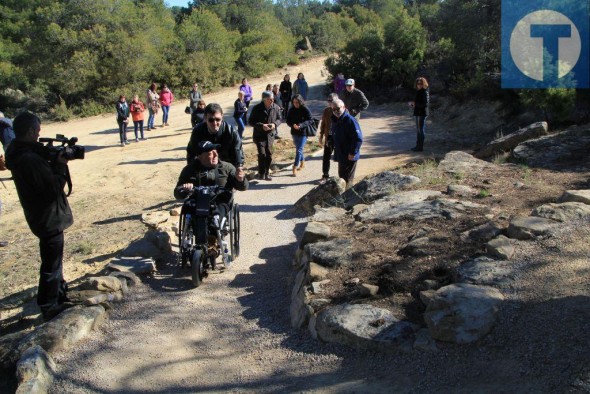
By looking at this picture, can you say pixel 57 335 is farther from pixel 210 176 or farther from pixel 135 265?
pixel 210 176

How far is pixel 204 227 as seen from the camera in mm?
5551

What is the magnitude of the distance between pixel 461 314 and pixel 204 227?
2.70 meters

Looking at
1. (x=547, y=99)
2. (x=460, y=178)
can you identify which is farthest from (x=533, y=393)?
(x=547, y=99)

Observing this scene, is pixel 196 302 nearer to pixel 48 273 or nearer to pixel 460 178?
pixel 48 273

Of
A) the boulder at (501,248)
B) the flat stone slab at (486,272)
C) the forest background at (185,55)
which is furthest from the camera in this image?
the forest background at (185,55)

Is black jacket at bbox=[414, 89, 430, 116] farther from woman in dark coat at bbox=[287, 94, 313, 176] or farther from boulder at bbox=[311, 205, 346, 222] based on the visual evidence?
boulder at bbox=[311, 205, 346, 222]

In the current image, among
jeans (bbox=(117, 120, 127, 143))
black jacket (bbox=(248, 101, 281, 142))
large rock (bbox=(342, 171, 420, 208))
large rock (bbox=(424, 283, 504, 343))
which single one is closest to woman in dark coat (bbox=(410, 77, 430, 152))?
black jacket (bbox=(248, 101, 281, 142))

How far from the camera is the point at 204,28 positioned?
110 ft

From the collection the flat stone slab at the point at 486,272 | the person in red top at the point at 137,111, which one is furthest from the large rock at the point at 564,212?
the person in red top at the point at 137,111

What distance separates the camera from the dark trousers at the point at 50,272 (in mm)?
5164


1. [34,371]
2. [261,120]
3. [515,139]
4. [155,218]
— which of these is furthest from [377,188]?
[34,371]

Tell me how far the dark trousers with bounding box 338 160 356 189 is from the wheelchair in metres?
2.78

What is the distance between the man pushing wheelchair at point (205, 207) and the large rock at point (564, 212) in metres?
3.04

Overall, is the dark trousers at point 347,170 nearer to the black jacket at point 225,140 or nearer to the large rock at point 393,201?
the large rock at point 393,201
